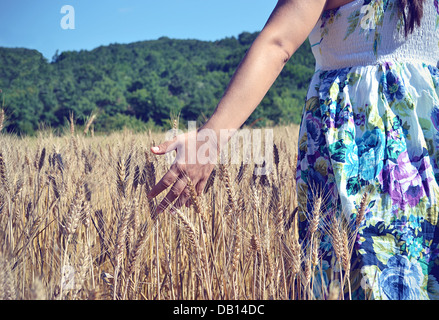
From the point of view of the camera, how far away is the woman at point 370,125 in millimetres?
876

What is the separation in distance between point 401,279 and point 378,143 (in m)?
0.27

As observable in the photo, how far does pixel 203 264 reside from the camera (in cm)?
90

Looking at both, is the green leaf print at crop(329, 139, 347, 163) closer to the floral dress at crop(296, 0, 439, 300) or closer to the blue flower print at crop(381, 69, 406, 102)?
the floral dress at crop(296, 0, 439, 300)

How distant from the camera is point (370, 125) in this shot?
0.93 metres

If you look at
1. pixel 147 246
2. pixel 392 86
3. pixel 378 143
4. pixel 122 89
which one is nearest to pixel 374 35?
pixel 392 86

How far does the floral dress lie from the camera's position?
87cm

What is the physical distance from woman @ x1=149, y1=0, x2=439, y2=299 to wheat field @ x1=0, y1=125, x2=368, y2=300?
0.07 metres

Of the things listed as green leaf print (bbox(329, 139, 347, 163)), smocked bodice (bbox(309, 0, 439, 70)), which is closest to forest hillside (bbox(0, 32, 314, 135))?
smocked bodice (bbox(309, 0, 439, 70))

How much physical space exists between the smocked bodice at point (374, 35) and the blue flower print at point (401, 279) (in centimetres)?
44

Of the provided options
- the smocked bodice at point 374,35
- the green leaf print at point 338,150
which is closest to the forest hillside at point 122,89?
the smocked bodice at point 374,35

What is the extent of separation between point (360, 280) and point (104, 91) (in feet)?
59.7

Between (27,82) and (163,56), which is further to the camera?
(163,56)
